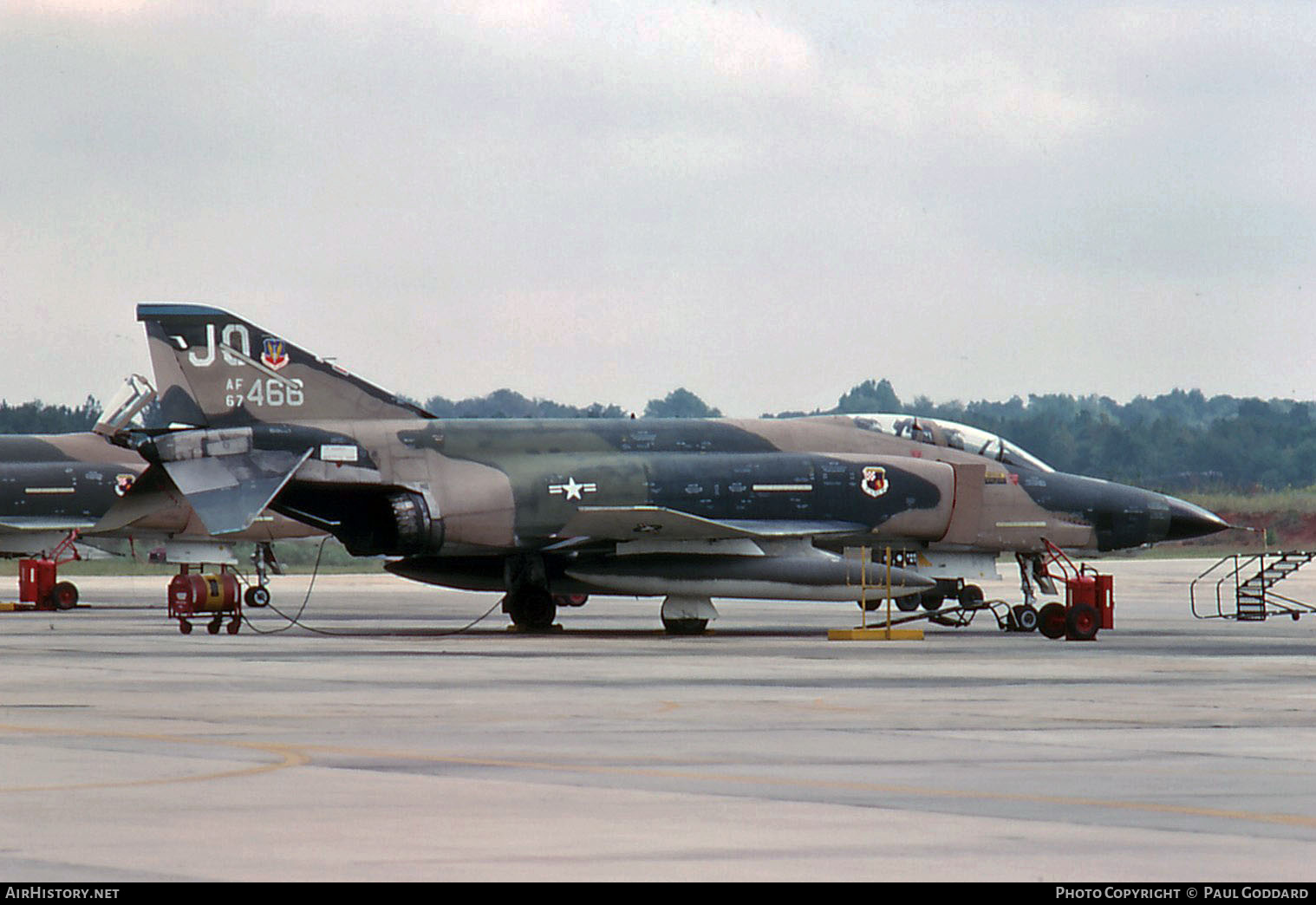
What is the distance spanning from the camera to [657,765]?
39.4 feet

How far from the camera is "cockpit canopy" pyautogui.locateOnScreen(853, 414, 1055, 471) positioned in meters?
32.2

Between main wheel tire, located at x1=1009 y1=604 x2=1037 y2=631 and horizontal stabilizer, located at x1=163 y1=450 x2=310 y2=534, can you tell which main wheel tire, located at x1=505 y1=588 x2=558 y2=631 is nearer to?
horizontal stabilizer, located at x1=163 y1=450 x2=310 y2=534

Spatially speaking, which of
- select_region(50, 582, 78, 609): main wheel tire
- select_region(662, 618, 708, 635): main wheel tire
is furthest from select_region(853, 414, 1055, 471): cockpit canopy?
select_region(50, 582, 78, 609): main wheel tire

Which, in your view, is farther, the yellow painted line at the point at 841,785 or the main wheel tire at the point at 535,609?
the main wheel tire at the point at 535,609

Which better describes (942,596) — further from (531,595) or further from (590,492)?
(590,492)

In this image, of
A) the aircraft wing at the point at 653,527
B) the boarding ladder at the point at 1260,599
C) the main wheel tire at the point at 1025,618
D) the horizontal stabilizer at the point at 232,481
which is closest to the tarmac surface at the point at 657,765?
the horizontal stabilizer at the point at 232,481

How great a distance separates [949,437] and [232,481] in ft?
36.9

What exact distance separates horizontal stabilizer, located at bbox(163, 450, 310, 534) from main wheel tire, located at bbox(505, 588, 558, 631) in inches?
164

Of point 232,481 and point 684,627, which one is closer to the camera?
point 232,481

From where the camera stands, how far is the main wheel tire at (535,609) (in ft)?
103

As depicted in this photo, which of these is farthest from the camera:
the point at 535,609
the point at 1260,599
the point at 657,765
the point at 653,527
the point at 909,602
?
the point at 909,602

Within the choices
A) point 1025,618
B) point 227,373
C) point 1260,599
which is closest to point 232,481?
point 227,373

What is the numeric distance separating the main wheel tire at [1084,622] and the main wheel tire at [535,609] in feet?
26.2

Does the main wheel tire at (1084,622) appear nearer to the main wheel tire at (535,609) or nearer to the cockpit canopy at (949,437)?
Answer: the cockpit canopy at (949,437)
